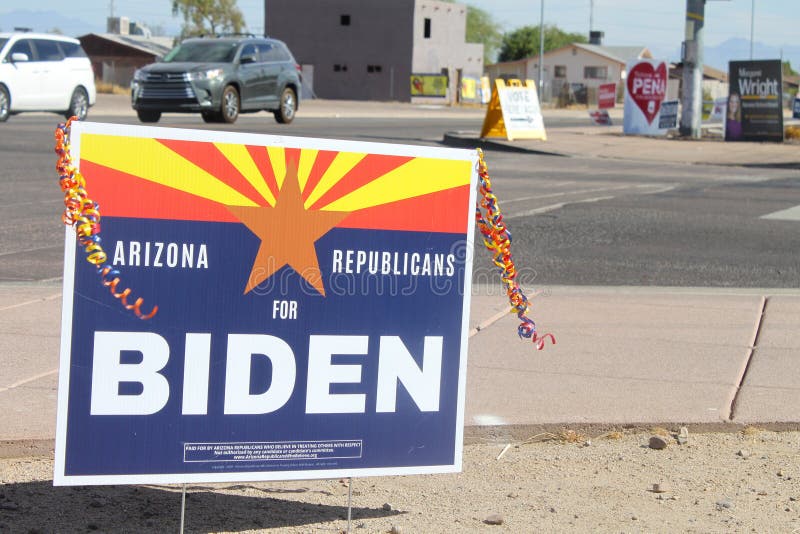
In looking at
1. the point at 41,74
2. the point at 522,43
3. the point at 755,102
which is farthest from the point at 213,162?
the point at 522,43

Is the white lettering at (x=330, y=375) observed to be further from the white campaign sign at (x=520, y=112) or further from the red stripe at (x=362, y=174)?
the white campaign sign at (x=520, y=112)

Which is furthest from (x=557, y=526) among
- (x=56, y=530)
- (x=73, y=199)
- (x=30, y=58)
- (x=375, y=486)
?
(x=30, y=58)

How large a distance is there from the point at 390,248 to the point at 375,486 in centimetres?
111

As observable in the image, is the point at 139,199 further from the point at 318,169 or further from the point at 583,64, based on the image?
the point at 583,64

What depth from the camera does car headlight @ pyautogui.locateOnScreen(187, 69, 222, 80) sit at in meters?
23.6

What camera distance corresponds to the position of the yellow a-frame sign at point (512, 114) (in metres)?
25.6

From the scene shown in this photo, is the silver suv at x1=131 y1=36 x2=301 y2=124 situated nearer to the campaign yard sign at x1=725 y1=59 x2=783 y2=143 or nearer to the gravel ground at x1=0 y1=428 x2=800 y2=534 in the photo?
the campaign yard sign at x1=725 y1=59 x2=783 y2=143

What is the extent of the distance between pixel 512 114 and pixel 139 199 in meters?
22.7

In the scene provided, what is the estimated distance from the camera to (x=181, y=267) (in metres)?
3.69

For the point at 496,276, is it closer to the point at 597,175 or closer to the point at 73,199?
the point at 73,199

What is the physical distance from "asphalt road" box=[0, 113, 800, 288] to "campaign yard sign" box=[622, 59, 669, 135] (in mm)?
10382

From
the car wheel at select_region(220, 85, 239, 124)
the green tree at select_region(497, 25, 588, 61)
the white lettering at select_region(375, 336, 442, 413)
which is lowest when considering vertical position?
the white lettering at select_region(375, 336, 442, 413)

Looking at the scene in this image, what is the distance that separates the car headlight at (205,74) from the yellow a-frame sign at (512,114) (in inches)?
232

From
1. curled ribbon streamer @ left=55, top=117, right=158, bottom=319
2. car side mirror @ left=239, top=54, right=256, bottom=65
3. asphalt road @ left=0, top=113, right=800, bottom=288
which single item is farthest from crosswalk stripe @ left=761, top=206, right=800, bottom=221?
car side mirror @ left=239, top=54, right=256, bottom=65
